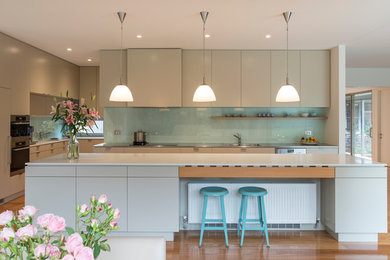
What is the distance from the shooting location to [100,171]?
3322 mm

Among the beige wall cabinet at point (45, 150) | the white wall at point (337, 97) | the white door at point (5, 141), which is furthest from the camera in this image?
the beige wall cabinet at point (45, 150)

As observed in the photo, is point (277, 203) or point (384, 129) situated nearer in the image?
point (277, 203)

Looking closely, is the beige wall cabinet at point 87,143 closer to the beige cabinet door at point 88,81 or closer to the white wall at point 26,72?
the beige cabinet door at point 88,81

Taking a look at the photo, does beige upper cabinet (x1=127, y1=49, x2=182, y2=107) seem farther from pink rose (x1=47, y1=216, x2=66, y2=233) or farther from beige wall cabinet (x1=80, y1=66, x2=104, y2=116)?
pink rose (x1=47, y1=216, x2=66, y2=233)

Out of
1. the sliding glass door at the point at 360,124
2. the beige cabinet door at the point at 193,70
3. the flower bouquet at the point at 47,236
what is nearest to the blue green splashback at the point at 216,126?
the beige cabinet door at the point at 193,70

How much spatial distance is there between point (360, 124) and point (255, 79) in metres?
5.03

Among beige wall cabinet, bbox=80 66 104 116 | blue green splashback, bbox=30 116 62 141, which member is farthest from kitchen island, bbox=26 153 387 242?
beige wall cabinet, bbox=80 66 104 116

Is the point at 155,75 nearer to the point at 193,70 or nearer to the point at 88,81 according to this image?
the point at 193,70

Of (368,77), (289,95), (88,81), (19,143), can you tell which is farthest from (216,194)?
(368,77)

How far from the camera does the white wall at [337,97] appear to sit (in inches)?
211

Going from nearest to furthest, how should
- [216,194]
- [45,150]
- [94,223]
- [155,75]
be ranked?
[94,223] → [216,194] → [155,75] → [45,150]

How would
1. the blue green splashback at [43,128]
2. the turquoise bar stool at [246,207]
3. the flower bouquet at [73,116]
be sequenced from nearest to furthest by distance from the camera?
the turquoise bar stool at [246,207]
the flower bouquet at [73,116]
the blue green splashback at [43,128]

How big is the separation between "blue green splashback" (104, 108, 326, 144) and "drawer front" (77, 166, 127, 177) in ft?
8.92

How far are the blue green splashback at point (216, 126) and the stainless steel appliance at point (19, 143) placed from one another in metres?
1.86
